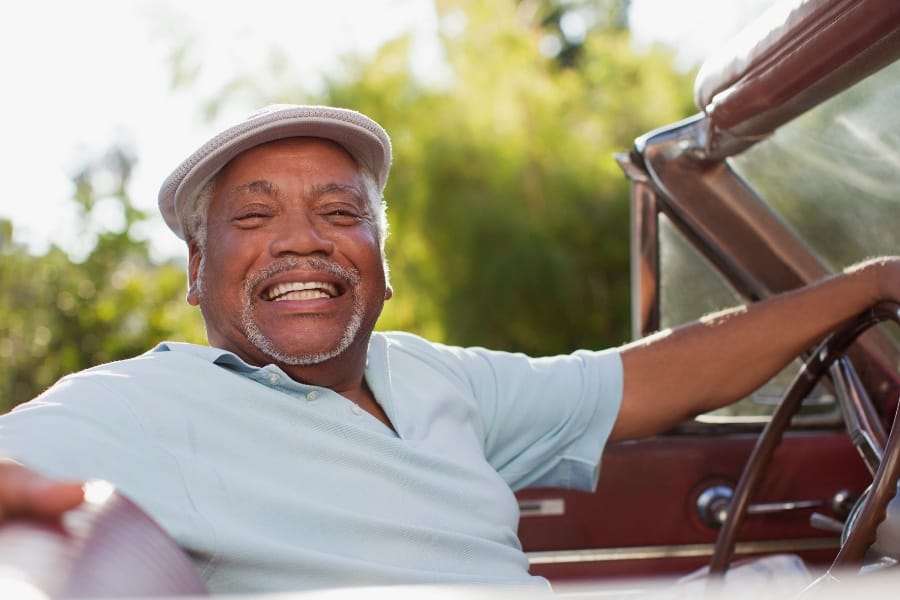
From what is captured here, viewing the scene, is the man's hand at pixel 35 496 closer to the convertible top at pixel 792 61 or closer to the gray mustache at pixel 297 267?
the gray mustache at pixel 297 267

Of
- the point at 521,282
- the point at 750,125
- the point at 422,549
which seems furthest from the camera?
the point at 521,282

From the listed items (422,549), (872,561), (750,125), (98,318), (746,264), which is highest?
(98,318)

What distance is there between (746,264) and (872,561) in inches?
33.8

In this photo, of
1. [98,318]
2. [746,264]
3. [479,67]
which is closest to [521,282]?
[479,67]

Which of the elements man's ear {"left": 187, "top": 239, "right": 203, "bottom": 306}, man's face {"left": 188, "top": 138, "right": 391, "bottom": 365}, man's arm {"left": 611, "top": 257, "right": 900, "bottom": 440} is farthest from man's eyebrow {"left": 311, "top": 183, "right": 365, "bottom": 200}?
man's arm {"left": 611, "top": 257, "right": 900, "bottom": 440}

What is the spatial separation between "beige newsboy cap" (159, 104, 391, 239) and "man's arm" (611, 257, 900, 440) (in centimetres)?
68

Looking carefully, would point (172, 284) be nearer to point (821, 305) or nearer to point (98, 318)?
point (98, 318)

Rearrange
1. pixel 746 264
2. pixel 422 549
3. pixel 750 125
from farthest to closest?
pixel 746 264 → pixel 750 125 → pixel 422 549

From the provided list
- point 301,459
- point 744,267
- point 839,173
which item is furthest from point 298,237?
point 839,173

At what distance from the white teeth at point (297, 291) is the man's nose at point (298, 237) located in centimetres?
6

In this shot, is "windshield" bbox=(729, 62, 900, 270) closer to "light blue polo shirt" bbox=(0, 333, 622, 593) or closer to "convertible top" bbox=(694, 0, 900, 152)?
"convertible top" bbox=(694, 0, 900, 152)

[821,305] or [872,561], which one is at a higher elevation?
[821,305]

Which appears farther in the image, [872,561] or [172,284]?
[172,284]

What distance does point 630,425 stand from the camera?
Result: 202 centimetres
